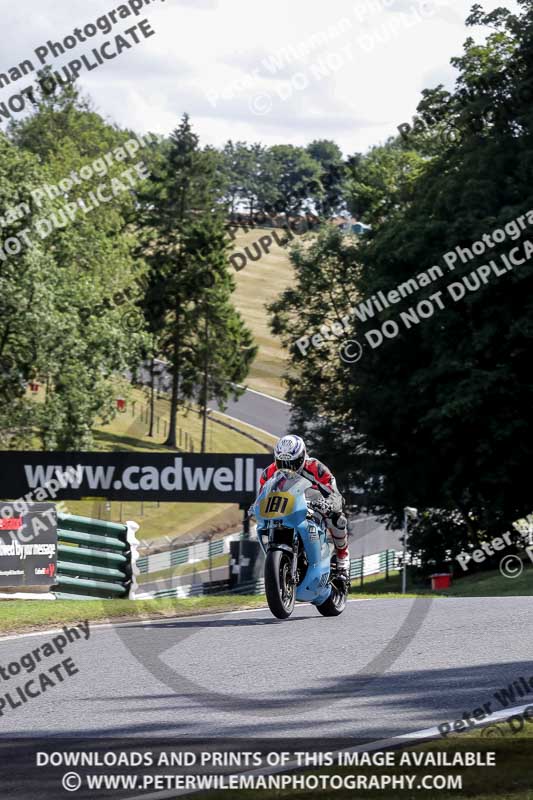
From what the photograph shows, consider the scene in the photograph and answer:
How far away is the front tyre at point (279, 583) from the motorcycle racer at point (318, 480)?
2.44ft

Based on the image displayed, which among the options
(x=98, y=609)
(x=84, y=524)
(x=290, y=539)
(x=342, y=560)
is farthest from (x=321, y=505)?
(x=84, y=524)


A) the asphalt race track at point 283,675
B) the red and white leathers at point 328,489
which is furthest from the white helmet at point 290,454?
the asphalt race track at point 283,675

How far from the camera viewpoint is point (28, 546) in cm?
1816

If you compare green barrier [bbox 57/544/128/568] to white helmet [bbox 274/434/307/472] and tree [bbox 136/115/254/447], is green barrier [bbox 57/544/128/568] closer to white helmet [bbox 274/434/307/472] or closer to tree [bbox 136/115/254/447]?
white helmet [bbox 274/434/307/472]

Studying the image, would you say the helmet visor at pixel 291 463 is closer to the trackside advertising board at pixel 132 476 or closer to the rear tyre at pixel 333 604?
the rear tyre at pixel 333 604

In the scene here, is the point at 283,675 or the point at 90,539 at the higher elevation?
the point at 90,539

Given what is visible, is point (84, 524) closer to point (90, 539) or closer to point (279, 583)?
→ point (90, 539)

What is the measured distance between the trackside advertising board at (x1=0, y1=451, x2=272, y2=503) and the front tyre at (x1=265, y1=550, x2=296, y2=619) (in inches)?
747

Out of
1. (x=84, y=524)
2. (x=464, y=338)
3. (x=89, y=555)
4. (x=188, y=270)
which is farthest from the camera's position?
(x=188, y=270)

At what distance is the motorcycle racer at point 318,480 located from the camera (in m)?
10.8

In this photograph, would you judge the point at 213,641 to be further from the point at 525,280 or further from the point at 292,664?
the point at 525,280

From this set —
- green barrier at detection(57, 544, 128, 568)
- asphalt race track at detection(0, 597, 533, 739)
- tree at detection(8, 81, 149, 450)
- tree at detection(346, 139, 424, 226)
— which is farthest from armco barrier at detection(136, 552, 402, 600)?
tree at detection(346, 139, 424, 226)

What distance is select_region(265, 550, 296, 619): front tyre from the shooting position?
10.6 metres

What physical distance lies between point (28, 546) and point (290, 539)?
8502 millimetres
